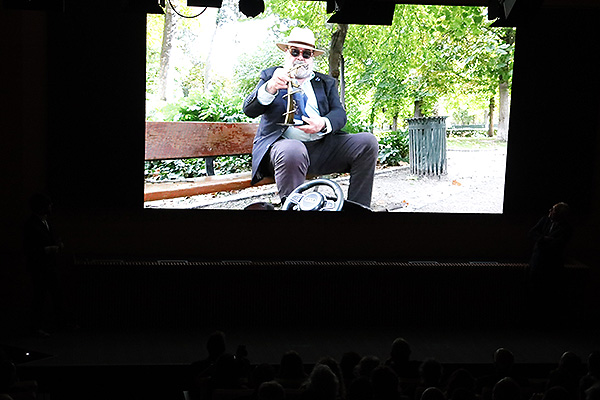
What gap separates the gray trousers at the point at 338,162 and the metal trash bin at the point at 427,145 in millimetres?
419

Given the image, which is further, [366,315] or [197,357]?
[366,315]

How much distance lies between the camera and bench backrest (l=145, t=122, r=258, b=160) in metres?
8.49

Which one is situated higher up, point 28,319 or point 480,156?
point 480,156

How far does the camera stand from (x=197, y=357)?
275 inches

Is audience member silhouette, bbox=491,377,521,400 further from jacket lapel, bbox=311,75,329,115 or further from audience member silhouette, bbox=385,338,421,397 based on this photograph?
jacket lapel, bbox=311,75,329,115

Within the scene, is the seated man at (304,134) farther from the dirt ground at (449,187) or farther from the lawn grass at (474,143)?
the lawn grass at (474,143)

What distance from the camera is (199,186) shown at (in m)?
8.59

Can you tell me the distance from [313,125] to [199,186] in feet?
→ 4.40

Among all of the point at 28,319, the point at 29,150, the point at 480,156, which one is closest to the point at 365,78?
the point at 480,156

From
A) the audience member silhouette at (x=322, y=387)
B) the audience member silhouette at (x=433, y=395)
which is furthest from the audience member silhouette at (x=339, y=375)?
the audience member silhouette at (x=433, y=395)

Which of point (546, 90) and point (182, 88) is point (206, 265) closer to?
point (182, 88)

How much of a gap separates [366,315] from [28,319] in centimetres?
329

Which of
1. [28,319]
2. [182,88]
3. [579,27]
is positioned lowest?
[28,319]

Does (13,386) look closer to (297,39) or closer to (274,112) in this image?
(274,112)
